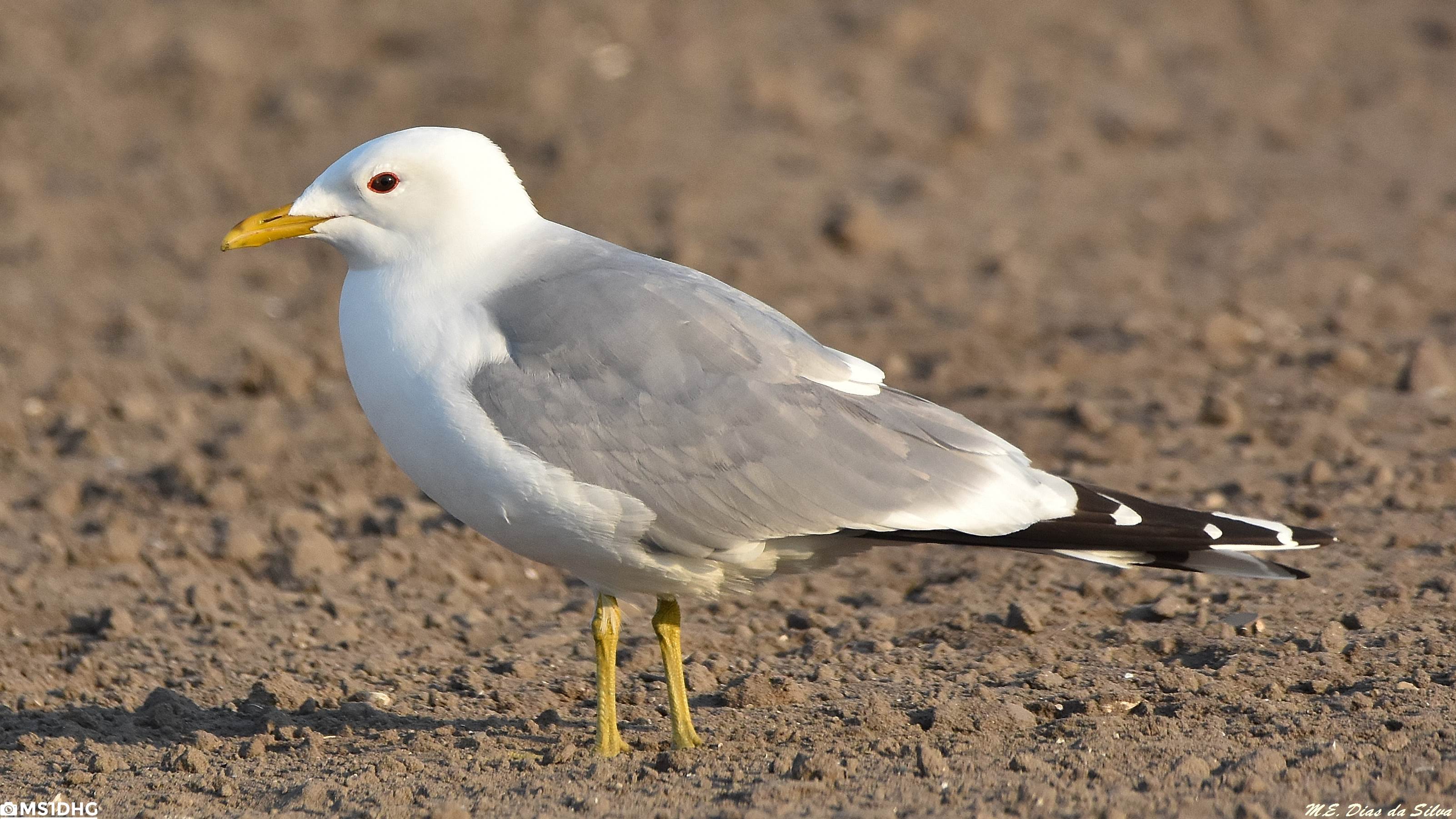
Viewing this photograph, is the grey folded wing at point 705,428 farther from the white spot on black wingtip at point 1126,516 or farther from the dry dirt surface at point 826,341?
the dry dirt surface at point 826,341

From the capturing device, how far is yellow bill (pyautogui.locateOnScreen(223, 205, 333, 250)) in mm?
4977

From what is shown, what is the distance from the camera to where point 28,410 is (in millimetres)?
8359

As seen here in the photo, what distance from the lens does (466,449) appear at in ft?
14.6

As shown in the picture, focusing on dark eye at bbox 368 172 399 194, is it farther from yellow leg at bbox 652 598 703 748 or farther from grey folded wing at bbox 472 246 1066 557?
yellow leg at bbox 652 598 703 748

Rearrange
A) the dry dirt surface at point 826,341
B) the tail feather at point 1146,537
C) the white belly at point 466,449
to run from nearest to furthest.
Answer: the white belly at point 466,449
the tail feather at point 1146,537
the dry dirt surface at point 826,341

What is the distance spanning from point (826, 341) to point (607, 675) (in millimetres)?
4467

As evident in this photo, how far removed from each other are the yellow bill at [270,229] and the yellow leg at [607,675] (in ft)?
4.49

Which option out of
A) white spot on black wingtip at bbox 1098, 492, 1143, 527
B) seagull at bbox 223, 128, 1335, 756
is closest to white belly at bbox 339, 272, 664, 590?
seagull at bbox 223, 128, 1335, 756

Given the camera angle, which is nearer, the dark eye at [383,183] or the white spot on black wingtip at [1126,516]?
the white spot on black wingtip at [1126,516]

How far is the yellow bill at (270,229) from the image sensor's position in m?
4.98

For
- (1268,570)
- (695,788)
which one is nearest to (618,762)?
(695,788)

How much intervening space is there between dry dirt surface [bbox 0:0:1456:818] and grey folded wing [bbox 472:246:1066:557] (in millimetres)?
651

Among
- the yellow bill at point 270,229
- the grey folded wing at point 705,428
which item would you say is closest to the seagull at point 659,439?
the grey folded wing at point 705,428

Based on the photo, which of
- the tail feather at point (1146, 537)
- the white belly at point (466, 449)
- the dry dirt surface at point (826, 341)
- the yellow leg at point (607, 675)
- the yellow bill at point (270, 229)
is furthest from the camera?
the yellow bill at point (270, 229)
